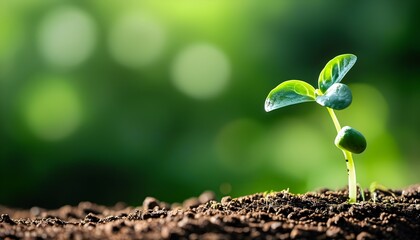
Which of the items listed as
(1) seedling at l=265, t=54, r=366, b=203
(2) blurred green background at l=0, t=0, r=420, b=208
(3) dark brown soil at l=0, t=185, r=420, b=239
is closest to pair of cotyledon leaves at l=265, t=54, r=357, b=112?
(1) seedling at l=265, t=54, r=366, b=203

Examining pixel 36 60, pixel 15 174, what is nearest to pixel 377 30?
pixel 36 60

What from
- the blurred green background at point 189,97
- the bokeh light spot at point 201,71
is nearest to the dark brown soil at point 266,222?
the blurred green background at point 189,97

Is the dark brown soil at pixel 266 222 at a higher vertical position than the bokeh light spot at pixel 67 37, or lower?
lower

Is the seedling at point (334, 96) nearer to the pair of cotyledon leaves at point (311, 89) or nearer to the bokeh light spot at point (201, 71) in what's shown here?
the pair of cotyledon leaves at point (311, 89)

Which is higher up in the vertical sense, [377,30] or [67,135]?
[377,30]

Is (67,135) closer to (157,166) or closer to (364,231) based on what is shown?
(157,166)

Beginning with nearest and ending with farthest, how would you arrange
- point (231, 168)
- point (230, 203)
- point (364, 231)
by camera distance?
point (364, 231) → point (230, 203) → point (231, 168)

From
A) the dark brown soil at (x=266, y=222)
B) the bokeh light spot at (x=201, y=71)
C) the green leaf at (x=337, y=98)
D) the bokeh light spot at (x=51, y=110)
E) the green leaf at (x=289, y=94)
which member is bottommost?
the dark brown soil at (x=266, y=222)
